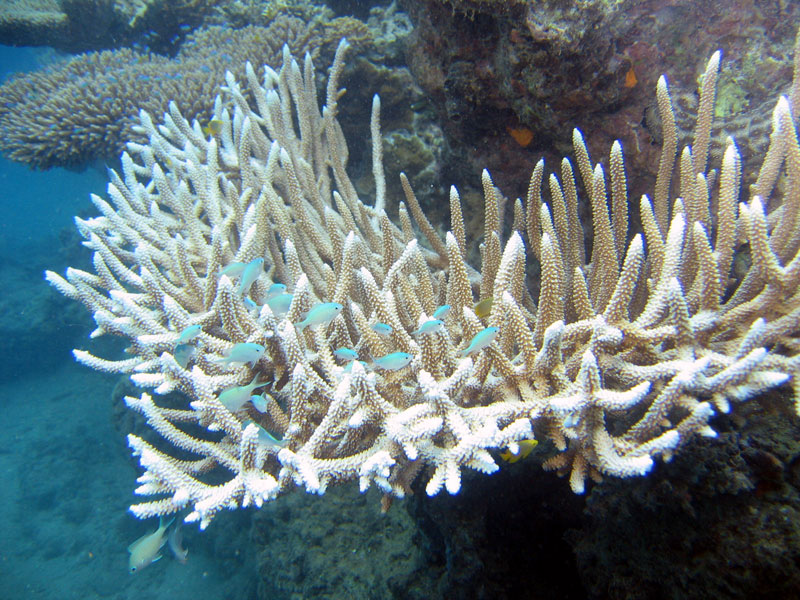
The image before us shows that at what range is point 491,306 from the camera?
2.10 m

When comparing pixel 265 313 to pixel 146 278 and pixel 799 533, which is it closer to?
pixel 146 278

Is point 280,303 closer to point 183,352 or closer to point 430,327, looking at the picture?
point 183,352

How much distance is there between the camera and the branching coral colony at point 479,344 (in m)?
1.73

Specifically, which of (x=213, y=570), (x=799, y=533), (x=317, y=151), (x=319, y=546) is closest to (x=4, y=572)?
(x=213, y=570)

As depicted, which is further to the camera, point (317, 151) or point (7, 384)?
point (7, 384)

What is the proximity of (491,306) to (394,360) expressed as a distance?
59cm

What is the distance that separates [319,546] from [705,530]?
142 inches

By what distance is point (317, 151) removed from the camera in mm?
3770

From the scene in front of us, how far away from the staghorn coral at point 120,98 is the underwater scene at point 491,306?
86mm

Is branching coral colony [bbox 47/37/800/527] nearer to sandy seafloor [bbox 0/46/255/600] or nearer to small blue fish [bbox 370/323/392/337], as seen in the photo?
small blue fish [bbox 370/323/392/337]

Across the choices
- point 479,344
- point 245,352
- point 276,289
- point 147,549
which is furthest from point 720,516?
point 147,549

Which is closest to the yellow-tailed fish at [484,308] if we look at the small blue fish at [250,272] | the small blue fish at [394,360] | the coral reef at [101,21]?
the small blue fish at [394,360]

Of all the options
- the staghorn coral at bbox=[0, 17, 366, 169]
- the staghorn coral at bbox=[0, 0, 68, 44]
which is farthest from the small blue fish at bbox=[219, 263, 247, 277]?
the staghorn coral at bbox=[0, 0, 68, 44]

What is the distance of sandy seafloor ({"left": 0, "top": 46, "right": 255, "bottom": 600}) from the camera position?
25.0ft
